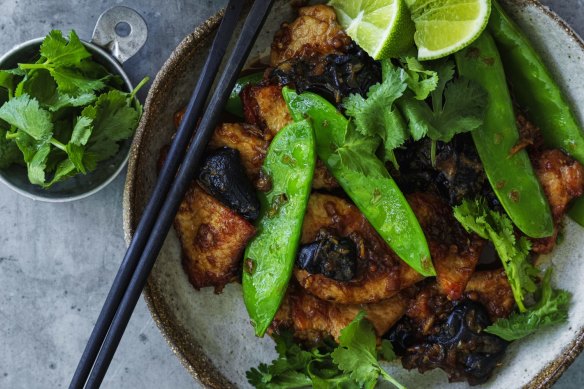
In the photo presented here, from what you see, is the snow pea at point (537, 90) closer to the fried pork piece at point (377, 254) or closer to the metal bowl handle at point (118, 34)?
the fried pork piece at point (377, 254)

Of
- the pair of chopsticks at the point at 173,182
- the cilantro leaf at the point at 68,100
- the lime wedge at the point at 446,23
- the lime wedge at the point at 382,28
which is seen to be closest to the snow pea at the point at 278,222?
the pair of chopsticks at the point at 173,182

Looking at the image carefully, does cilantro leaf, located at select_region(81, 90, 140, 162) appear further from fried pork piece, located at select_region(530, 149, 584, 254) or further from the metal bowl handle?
fried pork piece, located at select_region(530, 149, 584, 254)

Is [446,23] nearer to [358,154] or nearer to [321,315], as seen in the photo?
[358,154]

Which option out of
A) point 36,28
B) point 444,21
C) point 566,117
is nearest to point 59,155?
point 36,28

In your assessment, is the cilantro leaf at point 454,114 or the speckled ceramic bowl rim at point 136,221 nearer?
the cilantro leaf at point 454,114

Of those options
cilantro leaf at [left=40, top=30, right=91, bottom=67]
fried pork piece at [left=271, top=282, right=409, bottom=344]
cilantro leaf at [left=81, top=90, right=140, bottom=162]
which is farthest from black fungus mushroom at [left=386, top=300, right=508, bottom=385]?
cilantro leaf at [left=40, top=30, right=91, bottom=67]

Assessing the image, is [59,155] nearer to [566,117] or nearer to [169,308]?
[169,308]

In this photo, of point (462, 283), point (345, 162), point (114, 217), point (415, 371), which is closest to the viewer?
point (345, 162)
